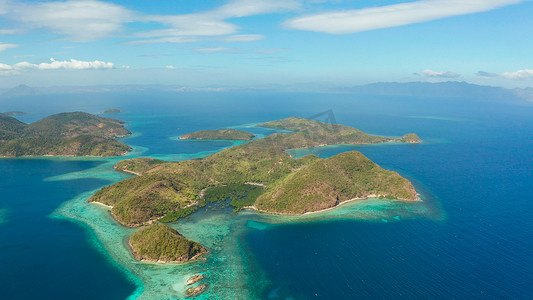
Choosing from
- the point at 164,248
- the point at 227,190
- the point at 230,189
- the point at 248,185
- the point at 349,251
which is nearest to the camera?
the point at 164,248

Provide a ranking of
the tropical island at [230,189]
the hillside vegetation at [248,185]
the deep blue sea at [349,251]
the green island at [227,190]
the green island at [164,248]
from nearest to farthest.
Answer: the deep blue sea at [349,251] < the green island at [164,248] < the green island at [227,190] < the tropical island at [230,189] < the hillside vegetation at [248,185]

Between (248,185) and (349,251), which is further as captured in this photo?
(248,185)

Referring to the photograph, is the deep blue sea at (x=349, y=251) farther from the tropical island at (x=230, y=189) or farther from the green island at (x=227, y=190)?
the green island at (x=227, y=190)

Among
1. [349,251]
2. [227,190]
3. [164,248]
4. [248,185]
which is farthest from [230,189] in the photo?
[349,251]

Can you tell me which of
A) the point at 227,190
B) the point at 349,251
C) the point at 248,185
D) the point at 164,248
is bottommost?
the point at 349,251

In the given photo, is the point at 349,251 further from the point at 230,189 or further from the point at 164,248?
the point at 230,189

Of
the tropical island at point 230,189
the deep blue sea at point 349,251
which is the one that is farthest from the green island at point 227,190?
the deep blue sea at point 349,251
